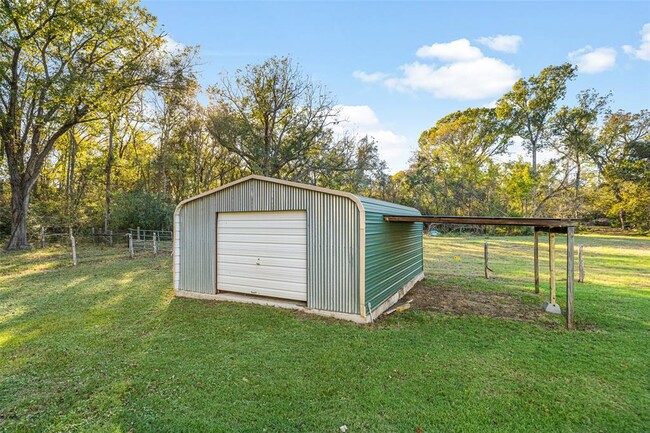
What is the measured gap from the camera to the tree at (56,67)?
1227cm

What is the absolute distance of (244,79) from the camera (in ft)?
55.8

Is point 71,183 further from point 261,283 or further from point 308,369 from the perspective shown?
point 308,369

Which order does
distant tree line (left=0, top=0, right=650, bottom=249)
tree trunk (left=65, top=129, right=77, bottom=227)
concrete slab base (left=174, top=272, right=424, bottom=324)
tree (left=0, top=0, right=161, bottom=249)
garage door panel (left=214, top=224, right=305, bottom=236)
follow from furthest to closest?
1. tree trunk (left=65, top=129, right=77, bottom=227)
2. distant tree line (left=0, top=0, right=650, bottom=249)
3. tree (left=0, top=0, right=161, bottom=249)
4. garage door panel (left=214, top=224, right=305, bottom=236)
5. concrete slab base (left=174, top=272, right=424, bottom=324)

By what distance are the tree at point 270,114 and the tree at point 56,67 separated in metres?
4.03

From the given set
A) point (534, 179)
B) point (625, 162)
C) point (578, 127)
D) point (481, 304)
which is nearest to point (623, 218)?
point (625, 162)

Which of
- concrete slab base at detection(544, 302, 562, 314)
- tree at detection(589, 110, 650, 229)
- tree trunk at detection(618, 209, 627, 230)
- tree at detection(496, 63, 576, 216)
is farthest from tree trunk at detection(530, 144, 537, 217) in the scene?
concrete slab base at detection(544, 302, 562, 314)

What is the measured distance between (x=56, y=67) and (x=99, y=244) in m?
8.78

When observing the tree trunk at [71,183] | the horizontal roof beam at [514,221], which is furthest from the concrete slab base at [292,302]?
the tree trunk at [71,183]

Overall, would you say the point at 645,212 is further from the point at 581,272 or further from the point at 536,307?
the point at 536,307

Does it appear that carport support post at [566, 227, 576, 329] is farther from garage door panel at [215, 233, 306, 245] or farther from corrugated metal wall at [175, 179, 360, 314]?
garage door panel at [215, 233, 306, 245]

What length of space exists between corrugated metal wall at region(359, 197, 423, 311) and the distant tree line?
38.9ft

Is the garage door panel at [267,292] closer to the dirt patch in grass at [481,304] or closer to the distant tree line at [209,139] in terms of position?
the dirt patch in grass at [481,304]

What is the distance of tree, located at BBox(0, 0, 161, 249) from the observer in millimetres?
12266

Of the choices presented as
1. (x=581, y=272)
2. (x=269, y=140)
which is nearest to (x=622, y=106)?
(x=581, y=272)
